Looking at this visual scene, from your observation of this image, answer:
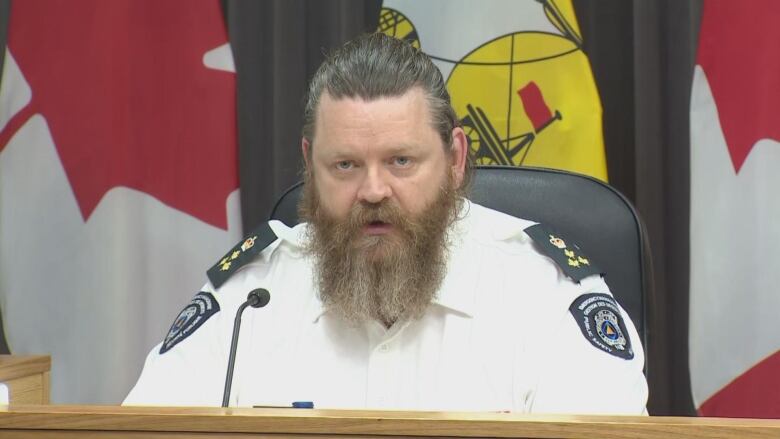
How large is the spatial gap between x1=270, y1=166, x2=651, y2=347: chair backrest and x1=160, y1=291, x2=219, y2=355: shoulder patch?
66 centimetres

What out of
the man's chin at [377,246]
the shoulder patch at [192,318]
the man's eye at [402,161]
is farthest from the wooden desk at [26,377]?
the man's eye at [402,161]

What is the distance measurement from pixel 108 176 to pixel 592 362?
5.51 feet

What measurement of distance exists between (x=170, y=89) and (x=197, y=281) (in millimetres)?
561

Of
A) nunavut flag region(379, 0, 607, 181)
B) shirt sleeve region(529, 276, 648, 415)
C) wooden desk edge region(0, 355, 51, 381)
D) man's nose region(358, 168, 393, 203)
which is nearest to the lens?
shirt sleeve region(529, 276, 648, 415)

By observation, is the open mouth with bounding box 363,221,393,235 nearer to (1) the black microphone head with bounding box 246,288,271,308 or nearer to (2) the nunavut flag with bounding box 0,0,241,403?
(1) the black microphone head with bounding box 246,288,271,308

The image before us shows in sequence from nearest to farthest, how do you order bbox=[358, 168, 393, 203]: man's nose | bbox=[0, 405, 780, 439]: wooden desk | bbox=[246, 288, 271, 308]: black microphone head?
bbox=[0, 405, 780, 439]: wooden desk
bbox=[246, 288, 271, 308]: black microphone head
bbox=[358, 168, 393, 203]: man's nose

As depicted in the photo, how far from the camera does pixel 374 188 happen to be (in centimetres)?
203

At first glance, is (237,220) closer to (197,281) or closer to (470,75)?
(197,281)

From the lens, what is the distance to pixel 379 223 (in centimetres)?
209

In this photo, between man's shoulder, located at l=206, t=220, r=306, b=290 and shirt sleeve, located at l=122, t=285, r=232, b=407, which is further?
man's shoulder, located at l=206, t=220, r=306, b=290

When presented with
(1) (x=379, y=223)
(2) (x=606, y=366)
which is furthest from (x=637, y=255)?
(1) (x=379, y=223)

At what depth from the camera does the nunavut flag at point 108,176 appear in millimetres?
3064

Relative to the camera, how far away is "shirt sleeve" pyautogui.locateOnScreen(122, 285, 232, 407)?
2.08 m

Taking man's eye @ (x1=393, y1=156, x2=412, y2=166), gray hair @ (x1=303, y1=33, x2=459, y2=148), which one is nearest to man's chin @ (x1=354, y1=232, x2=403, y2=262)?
man's eye @ (x1=393, y1=156, x2=412, y2=166)
